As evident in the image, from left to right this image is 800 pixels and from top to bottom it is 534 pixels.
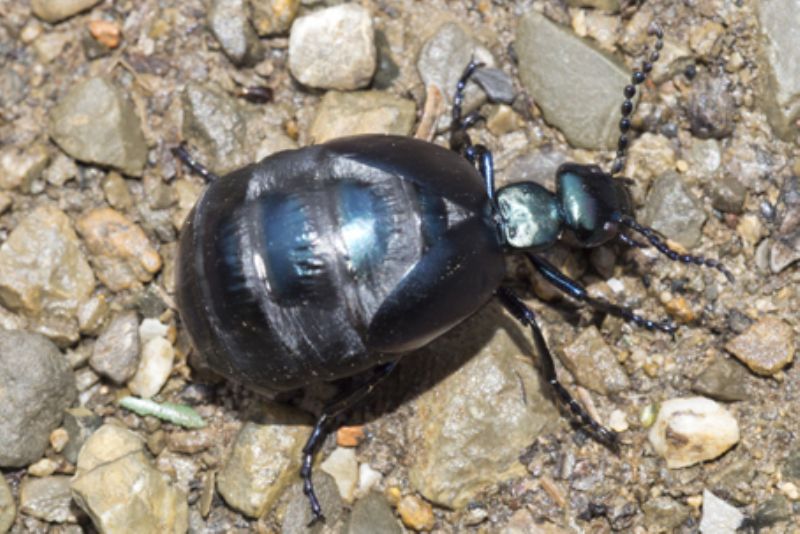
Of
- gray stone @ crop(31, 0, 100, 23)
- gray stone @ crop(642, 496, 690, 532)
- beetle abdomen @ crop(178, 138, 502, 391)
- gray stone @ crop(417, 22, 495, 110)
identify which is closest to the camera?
beetle abdomen @ crop(178, 138, 502, 391)

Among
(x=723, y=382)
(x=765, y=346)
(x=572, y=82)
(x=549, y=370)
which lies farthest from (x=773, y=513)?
(x=572, y=82)

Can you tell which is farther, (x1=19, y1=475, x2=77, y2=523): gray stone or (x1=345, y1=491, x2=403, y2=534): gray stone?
(x1=19, y1=475, x2=77, y2=523): gray stone

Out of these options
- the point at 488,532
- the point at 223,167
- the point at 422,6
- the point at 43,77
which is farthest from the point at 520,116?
the point at 43,77

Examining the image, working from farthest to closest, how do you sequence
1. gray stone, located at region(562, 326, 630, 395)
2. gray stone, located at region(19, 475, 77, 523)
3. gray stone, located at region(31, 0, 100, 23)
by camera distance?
gray stone, located at region(31, 0, 100, 23), gray stone, located at region(562, 326, 630, 395), gray stone, located at region(19, 475, 77, 523)

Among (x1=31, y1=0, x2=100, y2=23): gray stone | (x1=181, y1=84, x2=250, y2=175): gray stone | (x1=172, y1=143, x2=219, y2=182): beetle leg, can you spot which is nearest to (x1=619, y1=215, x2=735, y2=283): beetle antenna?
(x1=181, y1=84, x2=250, y2=175): gray stone

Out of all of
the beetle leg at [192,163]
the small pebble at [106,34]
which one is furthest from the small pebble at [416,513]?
the small pebble at [106,34]

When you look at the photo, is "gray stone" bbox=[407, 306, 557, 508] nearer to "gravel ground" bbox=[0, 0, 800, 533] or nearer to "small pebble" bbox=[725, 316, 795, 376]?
"gravel ground" bbox=[0, 0, 800, 533]

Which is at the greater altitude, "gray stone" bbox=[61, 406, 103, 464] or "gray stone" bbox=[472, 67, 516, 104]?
"gray stone" bbox=[472, 67, 516, 104]

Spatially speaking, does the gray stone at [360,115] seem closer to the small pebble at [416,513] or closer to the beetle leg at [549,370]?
the beetle leg at [549,370]
